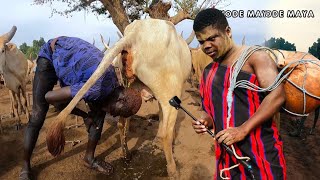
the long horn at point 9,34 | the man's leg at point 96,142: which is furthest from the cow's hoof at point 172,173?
the long horn at point 9,34

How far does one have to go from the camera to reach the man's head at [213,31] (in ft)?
5.93

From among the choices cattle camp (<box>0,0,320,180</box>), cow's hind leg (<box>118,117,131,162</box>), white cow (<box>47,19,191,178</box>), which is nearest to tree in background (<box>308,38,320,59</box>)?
cattle camp (<box>0,0,320,180</box>)

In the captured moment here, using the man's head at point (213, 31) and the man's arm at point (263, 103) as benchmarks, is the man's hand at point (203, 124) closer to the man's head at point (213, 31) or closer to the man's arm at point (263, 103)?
the man's arm at point (263, 103)

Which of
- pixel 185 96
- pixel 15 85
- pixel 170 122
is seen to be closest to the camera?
pixel 170 122

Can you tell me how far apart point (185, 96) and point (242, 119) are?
723 cm

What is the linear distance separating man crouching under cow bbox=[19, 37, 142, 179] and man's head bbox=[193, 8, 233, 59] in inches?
59.3

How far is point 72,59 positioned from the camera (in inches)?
130

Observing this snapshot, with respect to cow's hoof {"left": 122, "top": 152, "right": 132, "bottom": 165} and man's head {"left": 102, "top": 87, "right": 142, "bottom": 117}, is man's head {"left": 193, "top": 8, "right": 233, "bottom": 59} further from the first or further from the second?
cow's hoof {"left": 122, "top": 152, "right": 132, "bottom": 165}

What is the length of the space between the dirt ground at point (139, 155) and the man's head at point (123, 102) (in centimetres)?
109

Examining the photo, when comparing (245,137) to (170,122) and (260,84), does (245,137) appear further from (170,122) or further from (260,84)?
(170,122)

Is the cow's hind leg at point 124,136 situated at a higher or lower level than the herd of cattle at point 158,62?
lower

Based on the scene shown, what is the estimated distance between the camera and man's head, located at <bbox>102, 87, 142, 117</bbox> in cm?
Result: 318

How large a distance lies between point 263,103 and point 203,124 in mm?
452

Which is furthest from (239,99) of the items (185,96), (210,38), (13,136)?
(185,96)
